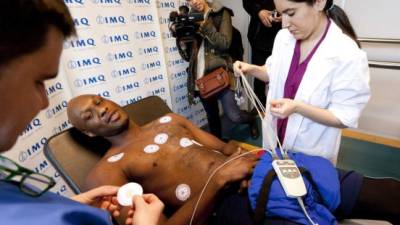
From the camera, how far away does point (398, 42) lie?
7.20 feet

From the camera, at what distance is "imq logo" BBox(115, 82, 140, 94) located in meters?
2.26

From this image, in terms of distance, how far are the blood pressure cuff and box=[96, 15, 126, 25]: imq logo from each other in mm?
1603

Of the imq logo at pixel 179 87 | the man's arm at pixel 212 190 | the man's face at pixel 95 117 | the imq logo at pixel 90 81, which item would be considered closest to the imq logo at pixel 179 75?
the imq logo at pixel 179 87

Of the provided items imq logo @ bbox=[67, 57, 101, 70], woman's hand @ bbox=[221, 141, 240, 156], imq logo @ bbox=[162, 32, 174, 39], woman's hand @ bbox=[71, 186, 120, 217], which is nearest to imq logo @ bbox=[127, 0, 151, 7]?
imq logo @ bbox=[162, 32, 174, 39]

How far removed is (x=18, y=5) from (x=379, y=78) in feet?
9.45

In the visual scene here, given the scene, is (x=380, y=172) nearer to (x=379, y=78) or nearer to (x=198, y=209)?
(x=379, y=78)

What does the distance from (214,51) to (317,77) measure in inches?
52.1

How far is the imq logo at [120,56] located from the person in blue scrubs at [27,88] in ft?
5.76

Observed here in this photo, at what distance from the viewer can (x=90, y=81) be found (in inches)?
78.7

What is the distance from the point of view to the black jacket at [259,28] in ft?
8.20

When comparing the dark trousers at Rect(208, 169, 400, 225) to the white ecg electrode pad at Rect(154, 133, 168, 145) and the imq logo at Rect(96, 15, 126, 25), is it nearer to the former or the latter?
the white ecg electrode pad at Rect(154, 133, 168, 145)

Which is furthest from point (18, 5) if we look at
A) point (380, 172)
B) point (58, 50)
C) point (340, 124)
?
point (380, 172)

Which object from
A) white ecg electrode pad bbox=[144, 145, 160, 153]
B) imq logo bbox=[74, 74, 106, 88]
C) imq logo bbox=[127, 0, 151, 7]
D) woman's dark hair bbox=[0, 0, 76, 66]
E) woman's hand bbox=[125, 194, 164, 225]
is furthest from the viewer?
imq logo bbox=[127, 0, 151, 7]

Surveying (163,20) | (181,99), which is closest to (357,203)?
(181,99)
